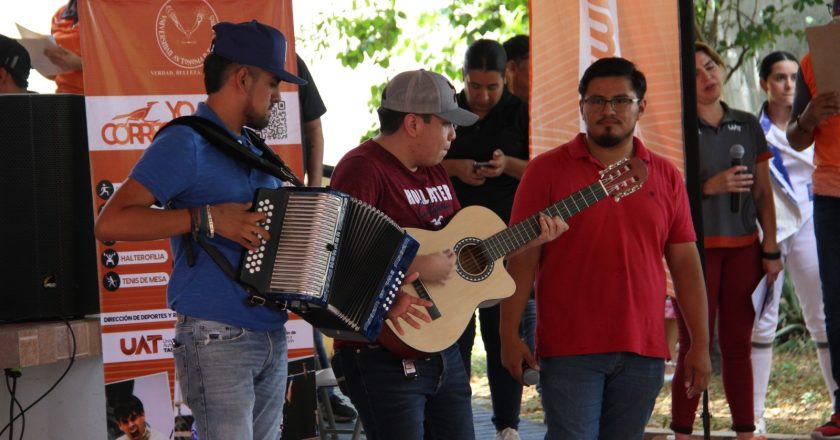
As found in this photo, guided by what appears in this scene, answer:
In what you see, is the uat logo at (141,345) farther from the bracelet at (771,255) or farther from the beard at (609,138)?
the bracelet at (771,255)

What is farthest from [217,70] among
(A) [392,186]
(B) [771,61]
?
(B) [771,61]

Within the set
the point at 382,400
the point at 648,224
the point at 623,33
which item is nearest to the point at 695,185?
the point at 623,33

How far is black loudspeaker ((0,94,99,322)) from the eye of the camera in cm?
470

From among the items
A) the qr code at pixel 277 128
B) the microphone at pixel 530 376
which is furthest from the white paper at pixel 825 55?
the qr code at pixel 277 128

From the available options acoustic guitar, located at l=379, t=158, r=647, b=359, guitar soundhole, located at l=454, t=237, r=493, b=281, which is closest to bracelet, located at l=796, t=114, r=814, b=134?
acoustic guitar, located at l=379, t=158, r=647, b=359

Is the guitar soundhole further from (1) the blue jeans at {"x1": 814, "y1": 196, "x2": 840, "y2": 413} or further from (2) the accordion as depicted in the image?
(1) the blue jeans at {"x1": 814, "y1": 196, "x2": 840, "y2": 413}

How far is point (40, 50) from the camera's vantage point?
5730mm

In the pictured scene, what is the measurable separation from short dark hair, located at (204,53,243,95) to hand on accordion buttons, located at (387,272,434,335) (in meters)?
0.88

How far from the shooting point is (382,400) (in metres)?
3.97

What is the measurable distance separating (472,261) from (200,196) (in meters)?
1.27

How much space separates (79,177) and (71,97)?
36 cm

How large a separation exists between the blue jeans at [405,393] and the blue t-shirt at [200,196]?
65 centimetres

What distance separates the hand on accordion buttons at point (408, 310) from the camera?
12.6 ft

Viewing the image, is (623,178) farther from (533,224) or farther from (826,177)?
(826,177)
